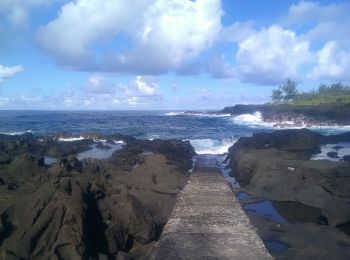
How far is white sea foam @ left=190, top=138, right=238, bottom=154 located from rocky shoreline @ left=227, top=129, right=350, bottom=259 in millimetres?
8966

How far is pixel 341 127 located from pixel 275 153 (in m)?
38.8

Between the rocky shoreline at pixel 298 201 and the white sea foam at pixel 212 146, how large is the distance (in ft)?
29.4

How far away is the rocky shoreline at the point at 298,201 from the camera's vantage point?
10.7 m

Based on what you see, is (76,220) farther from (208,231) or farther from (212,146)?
(212,146)

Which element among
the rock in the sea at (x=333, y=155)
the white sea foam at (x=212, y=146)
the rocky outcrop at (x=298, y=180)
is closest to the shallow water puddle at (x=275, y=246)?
the rocky outcrop at (x=298, y=180)

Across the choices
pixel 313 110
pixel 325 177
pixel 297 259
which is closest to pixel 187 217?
pixel 297 259

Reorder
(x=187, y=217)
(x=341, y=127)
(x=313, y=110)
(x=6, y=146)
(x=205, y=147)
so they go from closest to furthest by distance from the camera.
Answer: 1. (x=187, y=217)
2. (x=6, y=146)
3. (x=205, y=147)
4. (x=341, y=127)
5. (x=313, y=110)

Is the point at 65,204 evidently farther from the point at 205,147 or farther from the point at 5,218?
the point at 205,147

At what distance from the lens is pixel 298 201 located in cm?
1571

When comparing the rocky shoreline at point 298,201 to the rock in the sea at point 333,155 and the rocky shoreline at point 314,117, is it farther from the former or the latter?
the rocky shoreline at point 314,117

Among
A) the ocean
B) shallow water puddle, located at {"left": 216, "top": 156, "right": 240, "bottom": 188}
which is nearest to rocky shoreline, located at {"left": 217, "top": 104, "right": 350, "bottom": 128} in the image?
the ocean

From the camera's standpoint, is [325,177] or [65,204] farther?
[325,177]

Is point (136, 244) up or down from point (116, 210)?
down

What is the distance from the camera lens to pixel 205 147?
3662 cm
